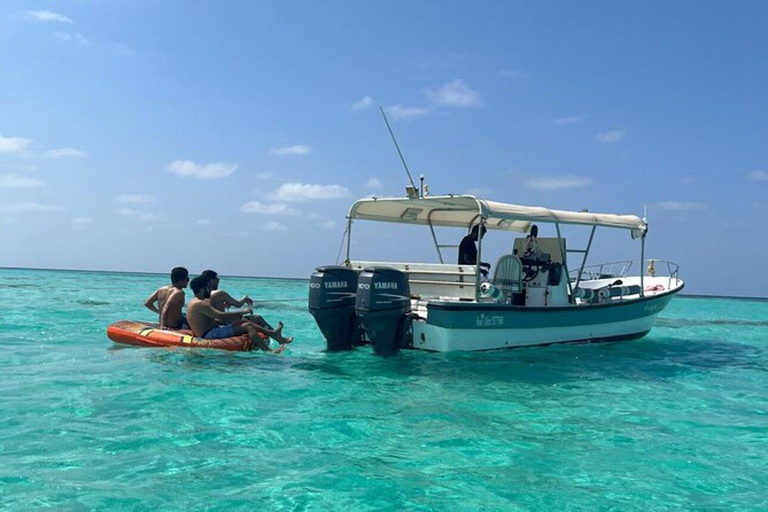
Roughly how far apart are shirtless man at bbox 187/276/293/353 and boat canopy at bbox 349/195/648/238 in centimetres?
293

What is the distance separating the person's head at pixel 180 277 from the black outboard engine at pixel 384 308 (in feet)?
9.50

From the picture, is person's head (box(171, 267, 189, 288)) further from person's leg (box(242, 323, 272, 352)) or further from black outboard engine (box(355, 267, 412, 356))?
black outboard engine (box(355, 267, 412, 356))

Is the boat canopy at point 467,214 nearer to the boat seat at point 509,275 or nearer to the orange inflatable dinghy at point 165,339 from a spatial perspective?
the boat seat at point 509,275

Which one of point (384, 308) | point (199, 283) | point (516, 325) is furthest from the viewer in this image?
point (516, 325)

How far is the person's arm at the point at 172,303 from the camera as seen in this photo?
1044 centimetres

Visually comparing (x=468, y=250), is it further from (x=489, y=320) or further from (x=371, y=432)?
(x=371, y=432)

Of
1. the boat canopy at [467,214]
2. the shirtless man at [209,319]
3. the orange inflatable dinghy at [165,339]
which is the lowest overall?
the orange inflatable dinghy at [165,339]

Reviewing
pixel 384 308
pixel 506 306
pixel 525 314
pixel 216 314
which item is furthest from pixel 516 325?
pixel 216 314

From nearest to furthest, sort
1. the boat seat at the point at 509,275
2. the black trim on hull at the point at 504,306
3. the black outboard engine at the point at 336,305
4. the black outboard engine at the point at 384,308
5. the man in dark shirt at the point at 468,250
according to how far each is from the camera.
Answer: the black outboard engine at the point at 384,308, the black trim on hull at the point at 504,306, the black outboard engine at the point at 336,305, the boat seat at the point at 509,275, the man in dark shirt at the point at 468,250

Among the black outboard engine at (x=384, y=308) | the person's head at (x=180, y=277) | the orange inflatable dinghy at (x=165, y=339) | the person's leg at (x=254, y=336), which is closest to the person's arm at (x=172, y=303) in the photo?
the orange inflatable dinghy at (x=165, y=339)

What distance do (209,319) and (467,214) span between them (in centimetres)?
552

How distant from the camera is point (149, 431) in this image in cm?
579

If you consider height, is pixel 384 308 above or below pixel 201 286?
below

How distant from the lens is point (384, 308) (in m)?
9.29
